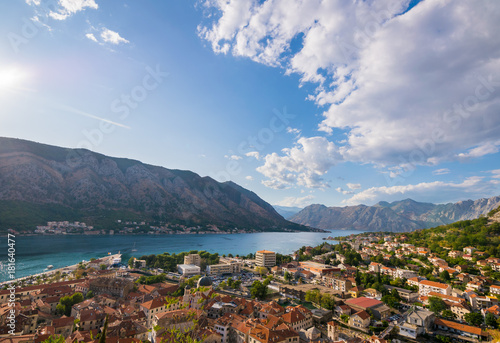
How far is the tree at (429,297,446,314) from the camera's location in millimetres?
30312

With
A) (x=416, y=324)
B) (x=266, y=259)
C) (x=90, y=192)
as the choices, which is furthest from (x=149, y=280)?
(x=90, y=192)

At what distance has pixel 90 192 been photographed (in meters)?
126

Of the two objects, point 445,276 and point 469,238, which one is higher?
point 469,238

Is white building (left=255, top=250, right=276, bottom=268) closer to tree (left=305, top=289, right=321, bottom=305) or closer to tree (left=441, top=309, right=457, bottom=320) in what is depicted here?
tree (left=305, top=289, right=321, bottom=305)

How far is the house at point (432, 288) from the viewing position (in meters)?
34.9

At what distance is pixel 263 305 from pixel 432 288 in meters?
26.3

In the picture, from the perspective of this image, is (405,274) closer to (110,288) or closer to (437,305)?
(437,305)

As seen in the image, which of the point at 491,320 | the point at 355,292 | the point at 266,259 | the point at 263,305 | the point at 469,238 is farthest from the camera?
the point at 266,259

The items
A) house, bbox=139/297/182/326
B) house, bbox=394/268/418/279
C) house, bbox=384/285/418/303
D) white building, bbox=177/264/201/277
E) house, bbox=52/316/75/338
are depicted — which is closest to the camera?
house, bbox=52/316/75/338

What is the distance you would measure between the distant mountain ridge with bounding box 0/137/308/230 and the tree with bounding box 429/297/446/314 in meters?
111

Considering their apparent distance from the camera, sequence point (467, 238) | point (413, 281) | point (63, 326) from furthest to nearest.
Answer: point (467, 238), point (413, 281), point (63, 326)

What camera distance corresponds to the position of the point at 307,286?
40.2m

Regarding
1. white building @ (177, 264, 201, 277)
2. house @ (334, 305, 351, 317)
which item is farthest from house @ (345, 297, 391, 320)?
white building @ (177, 264, 201, 277)

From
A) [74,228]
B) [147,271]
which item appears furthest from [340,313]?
[74,228]
